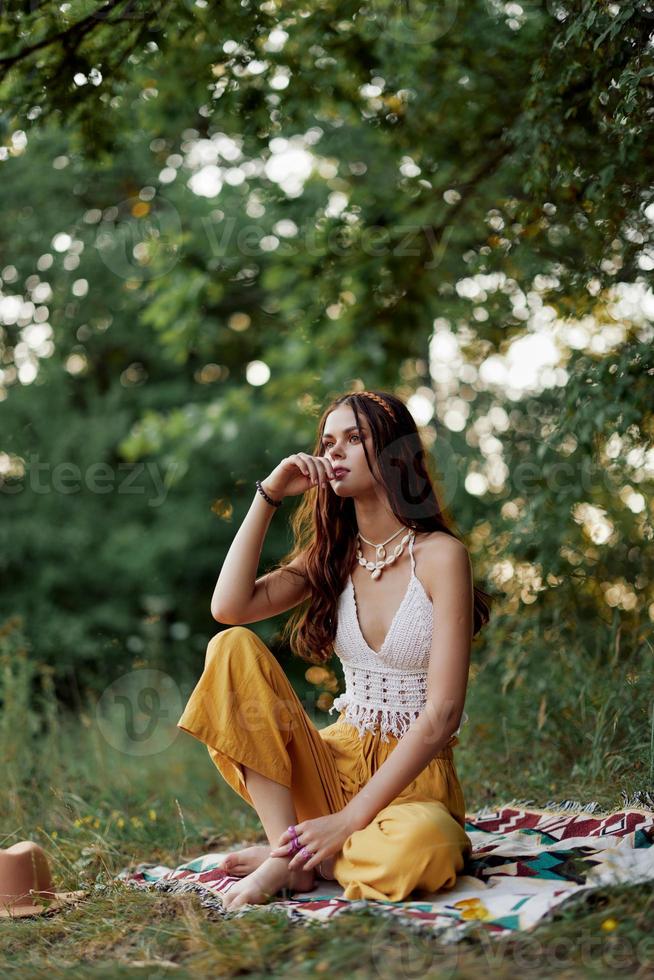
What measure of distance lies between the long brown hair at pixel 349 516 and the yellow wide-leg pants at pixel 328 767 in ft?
0.96

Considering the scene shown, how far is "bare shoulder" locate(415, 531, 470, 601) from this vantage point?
106 inches

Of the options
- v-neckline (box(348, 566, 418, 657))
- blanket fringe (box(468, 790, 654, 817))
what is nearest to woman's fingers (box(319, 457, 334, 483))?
v-neckline (box(348, 566, 418, 657))

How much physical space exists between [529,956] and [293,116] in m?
3.71

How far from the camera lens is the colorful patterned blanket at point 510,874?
216 centimetres

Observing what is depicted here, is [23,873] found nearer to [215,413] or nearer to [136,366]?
[215,413]

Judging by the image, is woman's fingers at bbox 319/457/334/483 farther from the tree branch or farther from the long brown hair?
the tree branch

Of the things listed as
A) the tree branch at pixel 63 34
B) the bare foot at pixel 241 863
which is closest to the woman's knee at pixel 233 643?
the bare foot at pixel 241 863

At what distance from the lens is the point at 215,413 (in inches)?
297

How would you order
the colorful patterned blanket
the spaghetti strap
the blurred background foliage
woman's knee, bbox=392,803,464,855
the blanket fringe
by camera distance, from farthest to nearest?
the blurred background foliage → the blanket fringe → the spaghetti strap → woman's knee, bbox=392,803,464,855 → the colorful patterned blanket

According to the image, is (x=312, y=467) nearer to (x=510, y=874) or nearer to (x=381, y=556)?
(x=381, y=556)

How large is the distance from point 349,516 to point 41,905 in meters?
1.42

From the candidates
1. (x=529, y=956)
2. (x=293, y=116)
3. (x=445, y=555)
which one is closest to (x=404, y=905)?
(x=529, y=956)

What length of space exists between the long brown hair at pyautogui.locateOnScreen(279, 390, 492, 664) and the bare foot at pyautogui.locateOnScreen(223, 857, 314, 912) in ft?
2.29

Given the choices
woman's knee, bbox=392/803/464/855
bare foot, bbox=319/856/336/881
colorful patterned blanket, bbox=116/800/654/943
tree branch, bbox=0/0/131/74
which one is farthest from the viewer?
tree branch, bbox=0/0/131/74
